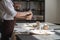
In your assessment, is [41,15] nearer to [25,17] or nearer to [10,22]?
[25,17]

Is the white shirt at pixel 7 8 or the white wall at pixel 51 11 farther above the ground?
the white shirt at pixel 7 8

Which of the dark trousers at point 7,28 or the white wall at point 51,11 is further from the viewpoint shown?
the white wall at point 51,11

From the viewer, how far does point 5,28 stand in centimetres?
227

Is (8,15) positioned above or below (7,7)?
below

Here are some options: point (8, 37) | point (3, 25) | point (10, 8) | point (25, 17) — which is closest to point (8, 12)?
point (10, 8)

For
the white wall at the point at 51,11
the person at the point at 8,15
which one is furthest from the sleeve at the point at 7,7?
the white wall at the point at 51,11

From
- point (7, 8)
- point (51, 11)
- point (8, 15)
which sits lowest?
point (51, 11)

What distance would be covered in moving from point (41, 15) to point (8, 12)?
3.28 meters

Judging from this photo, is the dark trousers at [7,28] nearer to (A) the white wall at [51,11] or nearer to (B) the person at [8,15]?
(B) the person at [8,15]

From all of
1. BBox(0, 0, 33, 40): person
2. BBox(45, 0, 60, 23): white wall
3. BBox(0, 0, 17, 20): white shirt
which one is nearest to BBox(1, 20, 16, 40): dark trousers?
BBox(0, 0, 33, 40): person

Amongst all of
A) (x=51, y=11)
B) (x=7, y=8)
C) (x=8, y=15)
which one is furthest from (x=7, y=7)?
(x=51, y=11)

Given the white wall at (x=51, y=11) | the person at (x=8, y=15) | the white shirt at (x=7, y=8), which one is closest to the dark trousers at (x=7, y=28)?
the person at (x=8, y=15)

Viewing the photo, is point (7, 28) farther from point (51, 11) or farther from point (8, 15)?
point (51, 11)

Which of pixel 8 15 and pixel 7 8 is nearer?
pixel 7 8
